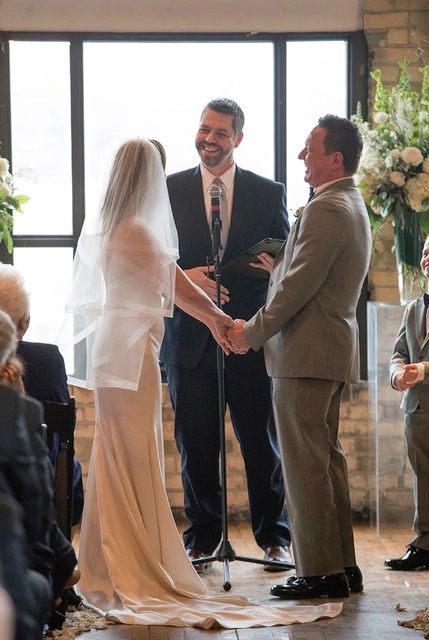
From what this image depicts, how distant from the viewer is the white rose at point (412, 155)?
19.4 ft

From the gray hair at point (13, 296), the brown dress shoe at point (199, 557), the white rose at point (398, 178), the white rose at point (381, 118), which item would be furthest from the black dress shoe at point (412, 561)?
the gray hair at point (13, 296)

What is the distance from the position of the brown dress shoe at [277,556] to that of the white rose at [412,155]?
79.9 inches

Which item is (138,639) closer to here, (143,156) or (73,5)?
(143,156)

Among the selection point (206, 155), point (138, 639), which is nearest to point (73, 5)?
point (206, 155)

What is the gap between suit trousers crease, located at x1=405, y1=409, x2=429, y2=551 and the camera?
546 cm

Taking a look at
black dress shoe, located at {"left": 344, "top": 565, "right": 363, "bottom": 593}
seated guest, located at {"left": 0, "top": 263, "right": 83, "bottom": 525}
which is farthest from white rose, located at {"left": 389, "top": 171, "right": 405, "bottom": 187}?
seated guest, located at {"left": 0, "top": 263, "right": 83, "bottom": 525}

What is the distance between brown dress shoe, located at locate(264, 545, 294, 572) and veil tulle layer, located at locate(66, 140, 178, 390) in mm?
1217

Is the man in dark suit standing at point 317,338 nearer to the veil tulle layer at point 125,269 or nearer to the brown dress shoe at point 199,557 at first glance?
the veil tulle layer at point 125,269

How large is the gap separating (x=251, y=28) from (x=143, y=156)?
213 cm

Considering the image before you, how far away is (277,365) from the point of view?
479 cm

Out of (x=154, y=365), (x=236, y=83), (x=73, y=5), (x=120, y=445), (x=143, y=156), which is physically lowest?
(x=120, y=445)

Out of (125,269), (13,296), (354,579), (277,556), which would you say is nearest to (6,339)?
(13,296)

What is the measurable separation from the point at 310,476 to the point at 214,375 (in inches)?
38.2

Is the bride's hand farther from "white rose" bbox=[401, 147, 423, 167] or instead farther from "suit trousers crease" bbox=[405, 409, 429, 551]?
"white rose" bbox=[401, 147, 423, 167]
